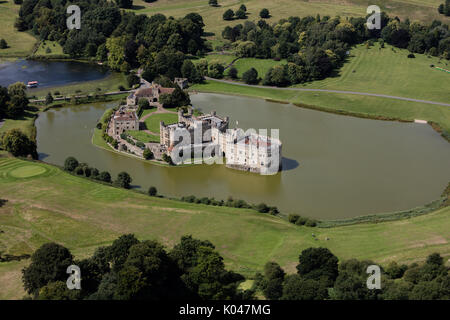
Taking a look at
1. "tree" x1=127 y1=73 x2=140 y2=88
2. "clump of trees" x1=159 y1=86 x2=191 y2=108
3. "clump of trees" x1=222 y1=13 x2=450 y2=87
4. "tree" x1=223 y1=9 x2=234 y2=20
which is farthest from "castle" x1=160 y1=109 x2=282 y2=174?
"tree" x1=223 y1=9 x2=234 y2=20

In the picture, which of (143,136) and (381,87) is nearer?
(143,136)

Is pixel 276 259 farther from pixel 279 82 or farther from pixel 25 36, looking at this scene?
pixel 25 36

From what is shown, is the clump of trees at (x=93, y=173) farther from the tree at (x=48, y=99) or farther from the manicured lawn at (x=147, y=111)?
the tree at (x=48, y=99)

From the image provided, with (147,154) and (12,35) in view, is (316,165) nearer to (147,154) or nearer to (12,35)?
(147,154)

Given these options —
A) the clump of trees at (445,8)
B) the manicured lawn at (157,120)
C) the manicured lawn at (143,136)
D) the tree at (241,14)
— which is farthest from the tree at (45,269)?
the clump of trees at (445,8)

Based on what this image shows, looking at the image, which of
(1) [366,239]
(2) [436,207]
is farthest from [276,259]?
(2) [436,207]

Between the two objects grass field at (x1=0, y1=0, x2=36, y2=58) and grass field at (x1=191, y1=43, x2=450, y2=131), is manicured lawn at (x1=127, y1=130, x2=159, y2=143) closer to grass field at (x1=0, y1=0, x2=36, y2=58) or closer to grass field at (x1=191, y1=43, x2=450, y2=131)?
grass field at (x1=191, y1=43, x2=450, y2=131)

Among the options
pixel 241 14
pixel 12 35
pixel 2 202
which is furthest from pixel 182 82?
pixel 12 35
